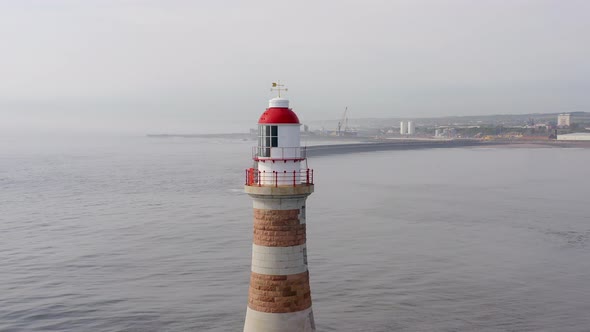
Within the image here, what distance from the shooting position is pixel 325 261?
41.2 m

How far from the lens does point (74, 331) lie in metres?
28.2

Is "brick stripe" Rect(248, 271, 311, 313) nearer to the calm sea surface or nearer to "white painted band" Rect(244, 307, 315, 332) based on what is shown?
"white painted band" Rect(244, 307, 315, 332)

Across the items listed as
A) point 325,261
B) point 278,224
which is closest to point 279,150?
point 278,224

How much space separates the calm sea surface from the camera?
99.5 ft

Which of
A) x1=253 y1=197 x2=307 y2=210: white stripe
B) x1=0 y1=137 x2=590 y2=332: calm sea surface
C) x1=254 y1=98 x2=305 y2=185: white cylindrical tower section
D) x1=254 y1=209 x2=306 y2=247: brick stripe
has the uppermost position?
x1=254 y1=98 x2=305 y2=185: white cylindrical tower section

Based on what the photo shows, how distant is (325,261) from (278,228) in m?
27.0

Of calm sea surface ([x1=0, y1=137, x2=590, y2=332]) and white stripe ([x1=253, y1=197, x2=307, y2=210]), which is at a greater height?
white stripe ([x1=253, y1=197, x2=307, y2=210])

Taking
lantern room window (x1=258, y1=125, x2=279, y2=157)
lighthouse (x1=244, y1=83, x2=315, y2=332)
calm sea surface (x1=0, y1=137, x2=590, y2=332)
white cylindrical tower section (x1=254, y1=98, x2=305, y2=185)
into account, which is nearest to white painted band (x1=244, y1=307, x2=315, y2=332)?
lighthouse (x1=244, y1=83, x2=315, y2=332)

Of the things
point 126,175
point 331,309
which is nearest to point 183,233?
point 331,309

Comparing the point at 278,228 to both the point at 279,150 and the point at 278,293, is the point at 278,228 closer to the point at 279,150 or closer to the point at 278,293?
the point at 278,293

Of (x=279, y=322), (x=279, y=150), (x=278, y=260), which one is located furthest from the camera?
(x=279, y=322)

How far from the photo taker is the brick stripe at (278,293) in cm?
1486

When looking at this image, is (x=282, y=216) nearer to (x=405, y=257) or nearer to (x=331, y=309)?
(x=331, y=309)

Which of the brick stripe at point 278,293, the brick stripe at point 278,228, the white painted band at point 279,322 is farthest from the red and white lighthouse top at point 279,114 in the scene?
the white painted band at point 279,322
